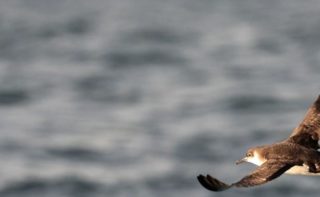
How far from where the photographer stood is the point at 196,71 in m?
47.2

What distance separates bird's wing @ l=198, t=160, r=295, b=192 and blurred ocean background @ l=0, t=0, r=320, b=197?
1966 cm

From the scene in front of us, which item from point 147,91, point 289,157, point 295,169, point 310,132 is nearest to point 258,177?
point 289,157

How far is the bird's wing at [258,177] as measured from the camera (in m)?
14.1

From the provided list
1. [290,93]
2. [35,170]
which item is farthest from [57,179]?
[290,93]

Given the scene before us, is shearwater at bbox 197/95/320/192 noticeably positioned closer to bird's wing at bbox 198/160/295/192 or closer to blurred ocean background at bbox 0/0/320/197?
bird's wing at bbox 198/160/295/192

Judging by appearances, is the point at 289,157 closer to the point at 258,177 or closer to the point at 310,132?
the point at 258,177

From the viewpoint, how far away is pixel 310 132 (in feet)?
56.6

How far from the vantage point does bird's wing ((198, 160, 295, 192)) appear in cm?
1409

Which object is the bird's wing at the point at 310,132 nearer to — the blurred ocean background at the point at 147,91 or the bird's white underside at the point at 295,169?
the bird's white underside at the point at 295,169

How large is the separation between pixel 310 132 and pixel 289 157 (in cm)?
155

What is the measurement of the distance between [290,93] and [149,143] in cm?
743

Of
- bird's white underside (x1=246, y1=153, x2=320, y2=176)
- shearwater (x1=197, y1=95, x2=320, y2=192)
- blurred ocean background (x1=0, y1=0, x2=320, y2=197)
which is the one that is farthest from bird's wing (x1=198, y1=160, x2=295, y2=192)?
blurred ocean background (x1=0, y1=0, x2=320, y2=197)

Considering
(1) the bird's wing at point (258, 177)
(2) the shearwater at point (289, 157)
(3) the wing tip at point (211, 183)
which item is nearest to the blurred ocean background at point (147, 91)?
(2) the shearwater at point (289, 157)

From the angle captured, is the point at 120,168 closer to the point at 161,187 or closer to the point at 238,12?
the point at 161,187
